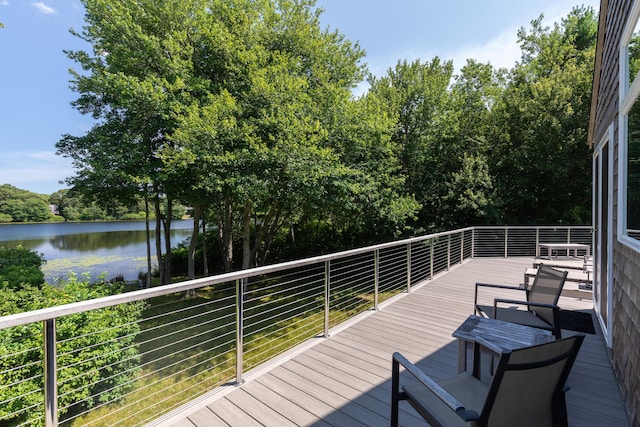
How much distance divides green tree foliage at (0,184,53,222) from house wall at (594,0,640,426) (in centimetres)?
4157

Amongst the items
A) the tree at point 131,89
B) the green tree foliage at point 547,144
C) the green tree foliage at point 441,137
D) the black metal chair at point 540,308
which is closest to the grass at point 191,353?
the black metal chair at point 540,308

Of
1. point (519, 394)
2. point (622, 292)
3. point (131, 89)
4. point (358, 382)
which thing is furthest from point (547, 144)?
point (131, 89)

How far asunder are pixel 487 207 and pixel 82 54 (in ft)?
48.2

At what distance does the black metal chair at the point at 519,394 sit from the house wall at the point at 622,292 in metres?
Answer: 0.82

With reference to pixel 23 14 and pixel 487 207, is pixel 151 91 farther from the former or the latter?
pixel 487 207

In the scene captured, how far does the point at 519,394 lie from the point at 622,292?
6.02 ft

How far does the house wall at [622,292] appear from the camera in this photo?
201 cm

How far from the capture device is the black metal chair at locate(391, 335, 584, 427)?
1374mm

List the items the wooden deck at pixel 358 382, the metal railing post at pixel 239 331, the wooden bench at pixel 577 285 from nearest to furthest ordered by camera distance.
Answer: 1. the wooden deck at pixel 358 382
2. the metal railing post at pixel 239 331
3. the wooden bench at pixel 577 285

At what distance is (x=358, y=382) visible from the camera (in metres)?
2.66

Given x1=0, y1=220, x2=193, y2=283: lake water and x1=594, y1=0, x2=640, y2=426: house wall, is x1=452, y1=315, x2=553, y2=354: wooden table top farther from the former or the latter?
x1=0, y1=220, x2=193, y2=283: lake water

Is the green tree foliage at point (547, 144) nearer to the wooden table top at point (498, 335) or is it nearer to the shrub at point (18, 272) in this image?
the wooden table top at point (498, 335)

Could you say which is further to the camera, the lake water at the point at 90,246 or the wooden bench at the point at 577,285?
the lake water at the point at 90,246

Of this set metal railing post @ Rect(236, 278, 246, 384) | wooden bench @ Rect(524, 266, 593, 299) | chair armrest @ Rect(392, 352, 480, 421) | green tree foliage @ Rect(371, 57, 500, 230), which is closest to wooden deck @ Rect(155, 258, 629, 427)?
metal railing post @ Rect(236, 278, 246, 384)
